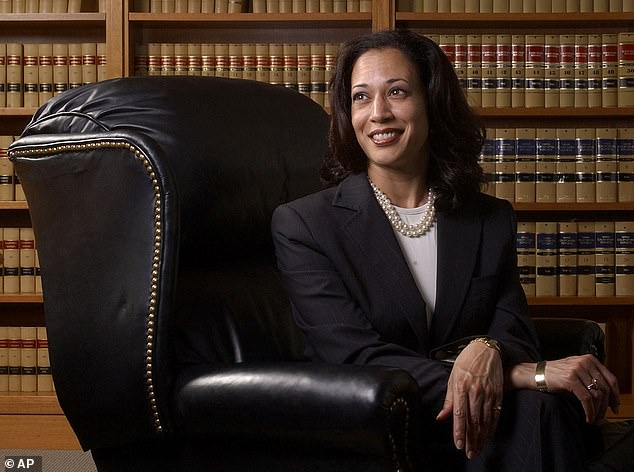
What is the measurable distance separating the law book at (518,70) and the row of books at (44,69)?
1431 mm

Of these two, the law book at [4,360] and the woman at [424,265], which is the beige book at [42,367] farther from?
the woman at [424,265]

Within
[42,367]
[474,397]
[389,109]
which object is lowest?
[42,367]

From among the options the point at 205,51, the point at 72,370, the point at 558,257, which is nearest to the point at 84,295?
the point at 72,370

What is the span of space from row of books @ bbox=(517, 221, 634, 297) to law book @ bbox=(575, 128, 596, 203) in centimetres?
12

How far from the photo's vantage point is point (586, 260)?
3430 mm

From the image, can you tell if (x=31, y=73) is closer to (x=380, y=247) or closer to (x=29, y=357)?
(x=29, y=357)

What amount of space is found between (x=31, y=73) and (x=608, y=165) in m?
2.06

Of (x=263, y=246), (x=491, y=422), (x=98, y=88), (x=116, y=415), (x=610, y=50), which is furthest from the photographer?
(x=610, y=50)

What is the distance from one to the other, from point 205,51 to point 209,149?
68.0 inches

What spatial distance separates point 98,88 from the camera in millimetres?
1716

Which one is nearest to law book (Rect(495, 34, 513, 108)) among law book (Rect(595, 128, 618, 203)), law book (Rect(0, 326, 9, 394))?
law book (Rect(595, 128, 618, 203))

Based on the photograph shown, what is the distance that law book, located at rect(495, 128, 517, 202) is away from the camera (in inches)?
133

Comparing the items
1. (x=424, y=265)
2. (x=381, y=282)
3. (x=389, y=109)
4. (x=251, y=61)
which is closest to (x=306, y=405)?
(x=381, y=282)

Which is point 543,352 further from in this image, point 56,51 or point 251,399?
point 56,51
